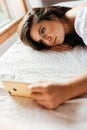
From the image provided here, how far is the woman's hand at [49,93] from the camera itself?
0.71 metres

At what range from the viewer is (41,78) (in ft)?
3.05

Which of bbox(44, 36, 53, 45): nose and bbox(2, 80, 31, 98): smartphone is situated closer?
bbox(2, 80, 31, 98): smartphone

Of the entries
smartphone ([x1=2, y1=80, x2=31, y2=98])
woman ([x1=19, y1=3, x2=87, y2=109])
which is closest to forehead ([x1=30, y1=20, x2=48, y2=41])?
woman ([x1=19, y1=3, x2=87, y2=109])

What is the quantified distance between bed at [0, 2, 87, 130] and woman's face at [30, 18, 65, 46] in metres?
0.07

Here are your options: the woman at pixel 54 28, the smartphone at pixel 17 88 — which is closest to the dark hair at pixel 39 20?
the woman at pixel 54 28

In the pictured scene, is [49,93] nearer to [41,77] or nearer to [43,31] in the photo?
[41,77]

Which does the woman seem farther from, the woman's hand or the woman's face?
the woman's hand

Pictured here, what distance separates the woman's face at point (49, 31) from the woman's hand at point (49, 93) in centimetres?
45

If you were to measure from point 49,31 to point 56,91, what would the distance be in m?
0.49

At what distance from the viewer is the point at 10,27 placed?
1.78m

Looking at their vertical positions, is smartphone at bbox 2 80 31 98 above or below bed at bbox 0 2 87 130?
above


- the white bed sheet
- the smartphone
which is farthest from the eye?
the smartphone

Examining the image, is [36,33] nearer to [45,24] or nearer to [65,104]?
[45,24]

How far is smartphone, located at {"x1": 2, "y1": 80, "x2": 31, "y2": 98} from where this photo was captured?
74 cm
